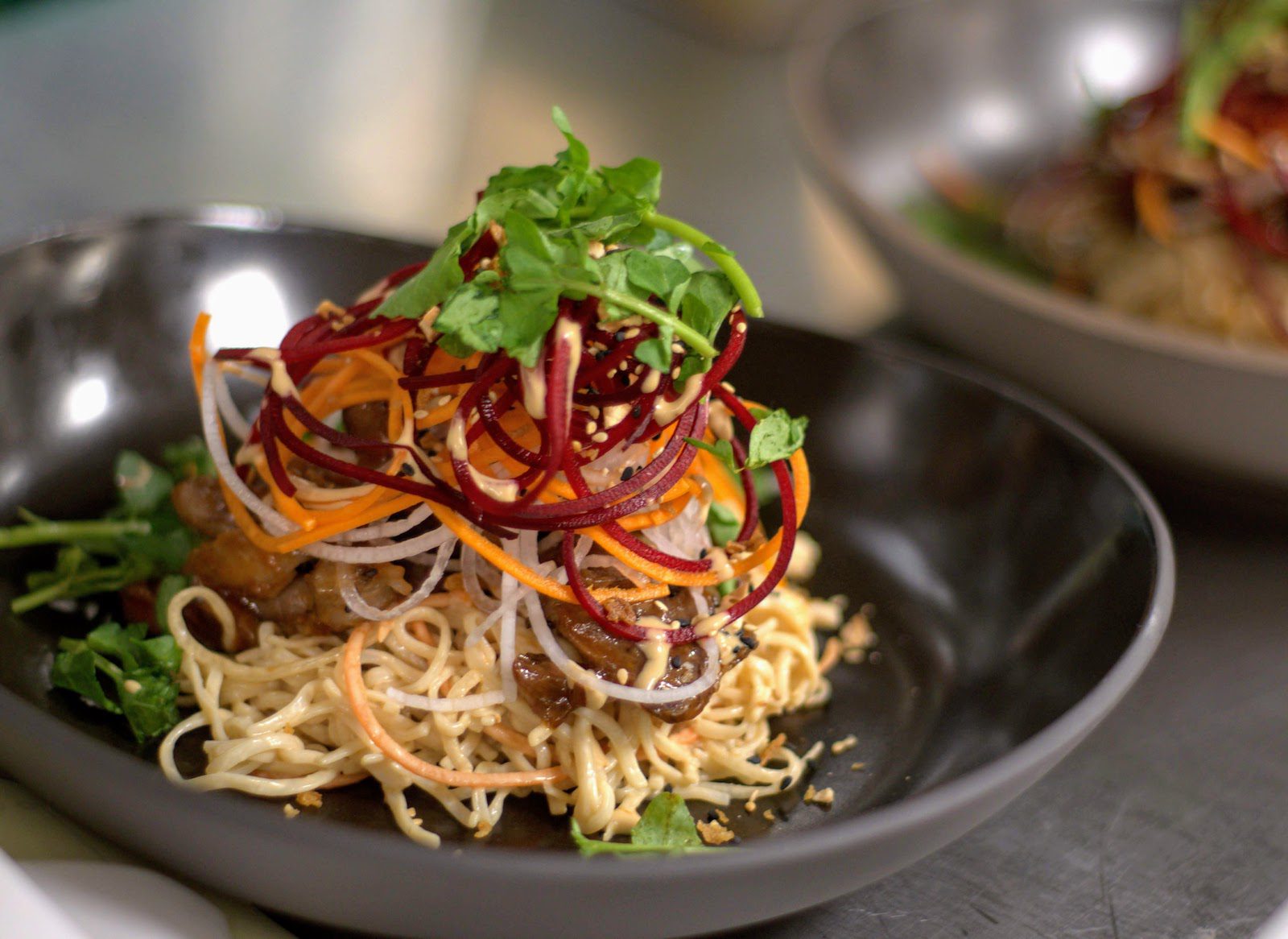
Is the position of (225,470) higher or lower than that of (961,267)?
higher

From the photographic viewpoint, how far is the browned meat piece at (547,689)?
1.68m

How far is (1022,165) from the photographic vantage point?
155 inches

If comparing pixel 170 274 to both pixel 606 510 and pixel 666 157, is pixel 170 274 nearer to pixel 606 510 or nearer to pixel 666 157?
pixel 606 510

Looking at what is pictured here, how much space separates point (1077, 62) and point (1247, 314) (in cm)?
162

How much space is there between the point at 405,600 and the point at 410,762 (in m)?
0.26

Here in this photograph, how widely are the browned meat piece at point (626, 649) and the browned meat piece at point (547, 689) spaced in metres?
0.05

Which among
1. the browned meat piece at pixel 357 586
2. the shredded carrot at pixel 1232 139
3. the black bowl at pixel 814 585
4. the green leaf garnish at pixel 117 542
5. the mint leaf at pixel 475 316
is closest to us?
the black bowl at pixel 814 585

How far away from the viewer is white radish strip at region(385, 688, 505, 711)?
5.36 feet

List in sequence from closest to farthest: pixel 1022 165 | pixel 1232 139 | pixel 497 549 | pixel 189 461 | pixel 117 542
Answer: pixel 497 549, pixel 117 542, pixel 189 461, pixel 1232 139, pixel 1022 165

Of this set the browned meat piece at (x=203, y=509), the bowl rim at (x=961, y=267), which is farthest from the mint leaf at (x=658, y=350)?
the bowl rim at (x=961, y=267)

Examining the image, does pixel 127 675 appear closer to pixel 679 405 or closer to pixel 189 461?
pixel 189 461

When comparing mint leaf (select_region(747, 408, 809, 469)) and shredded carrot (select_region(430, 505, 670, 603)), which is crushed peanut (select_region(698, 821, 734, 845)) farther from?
mint leaf (select_region(747, 408, 809, 469))

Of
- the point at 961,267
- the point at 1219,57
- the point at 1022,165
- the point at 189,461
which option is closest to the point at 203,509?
the point at 189,461

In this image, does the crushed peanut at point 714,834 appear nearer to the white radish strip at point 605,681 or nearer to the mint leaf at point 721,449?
the white radish strip at point 605,681
